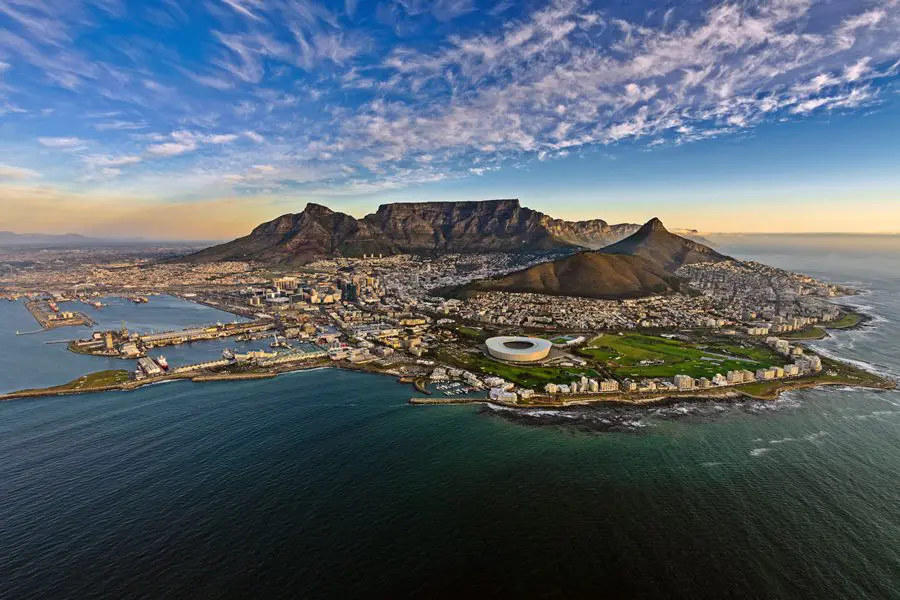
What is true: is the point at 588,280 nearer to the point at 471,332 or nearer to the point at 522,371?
the point at 471,332

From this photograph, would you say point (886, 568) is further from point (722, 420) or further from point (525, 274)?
point (525, 274)

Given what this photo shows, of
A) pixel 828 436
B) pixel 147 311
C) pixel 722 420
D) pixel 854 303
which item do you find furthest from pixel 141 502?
pixel 854 303

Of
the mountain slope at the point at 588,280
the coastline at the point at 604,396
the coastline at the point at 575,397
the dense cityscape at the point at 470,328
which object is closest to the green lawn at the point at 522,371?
the dense cityscape at the point at 470,328

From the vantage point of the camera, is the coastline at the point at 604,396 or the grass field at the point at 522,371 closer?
the coastline at the point at 604,396

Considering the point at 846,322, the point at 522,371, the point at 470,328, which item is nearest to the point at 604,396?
the point at 522,371

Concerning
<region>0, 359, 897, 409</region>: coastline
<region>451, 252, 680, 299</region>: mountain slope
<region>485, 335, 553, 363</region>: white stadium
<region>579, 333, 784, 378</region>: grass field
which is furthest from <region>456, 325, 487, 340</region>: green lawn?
<region>451, 252, 680, 299</region>: mountain slope

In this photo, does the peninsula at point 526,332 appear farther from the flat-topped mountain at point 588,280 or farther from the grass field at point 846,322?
the flat-topped mountain at point 588,280

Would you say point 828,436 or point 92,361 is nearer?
point 828,436
